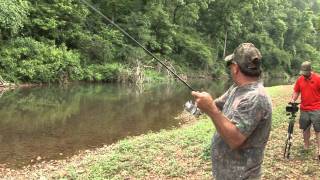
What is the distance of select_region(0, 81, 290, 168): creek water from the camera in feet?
42.9

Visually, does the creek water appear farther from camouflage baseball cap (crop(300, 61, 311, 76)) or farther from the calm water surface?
camouflage baseball cap (crop(300, 61, 311, 76))

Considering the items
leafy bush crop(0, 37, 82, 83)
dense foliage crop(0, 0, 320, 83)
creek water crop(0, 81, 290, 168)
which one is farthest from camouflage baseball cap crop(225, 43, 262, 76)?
leafy bush crop(0, 37, 82, 83)

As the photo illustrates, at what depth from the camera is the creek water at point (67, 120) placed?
42.9 ft

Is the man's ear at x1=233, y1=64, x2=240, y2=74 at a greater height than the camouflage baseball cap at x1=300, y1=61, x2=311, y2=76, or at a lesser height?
greater

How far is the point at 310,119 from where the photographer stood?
30.6ft

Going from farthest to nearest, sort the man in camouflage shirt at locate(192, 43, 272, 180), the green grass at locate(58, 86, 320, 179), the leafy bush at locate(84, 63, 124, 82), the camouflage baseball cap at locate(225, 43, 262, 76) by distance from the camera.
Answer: the leafy bush at locate(84, 63, 124, 82) → the green grass at locate(58, 86, 320, 179) → the camouflage baseball cap at locate(225, 43, 262, 76) → the man in camouflage shirt at locate(192, 43, 272, 180)

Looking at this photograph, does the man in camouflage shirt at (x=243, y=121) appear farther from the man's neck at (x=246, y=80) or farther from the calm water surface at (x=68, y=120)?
the calm water surface at (x=68, y=120)

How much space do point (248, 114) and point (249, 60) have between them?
43 cm

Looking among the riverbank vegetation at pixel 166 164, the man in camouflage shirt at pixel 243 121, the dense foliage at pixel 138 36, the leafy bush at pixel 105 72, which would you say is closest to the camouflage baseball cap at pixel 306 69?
the riverbank vegetation at pixel 166 164

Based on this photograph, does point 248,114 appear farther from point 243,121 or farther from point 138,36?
point 138,36

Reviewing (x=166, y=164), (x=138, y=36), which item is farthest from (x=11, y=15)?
(x=166, y=164)

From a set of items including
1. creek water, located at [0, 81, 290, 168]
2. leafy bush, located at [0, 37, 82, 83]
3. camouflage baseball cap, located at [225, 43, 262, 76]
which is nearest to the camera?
camouflage baseball cap, located at [225, 43, 262, 76]

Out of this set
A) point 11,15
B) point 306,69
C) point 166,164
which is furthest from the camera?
point 11,15

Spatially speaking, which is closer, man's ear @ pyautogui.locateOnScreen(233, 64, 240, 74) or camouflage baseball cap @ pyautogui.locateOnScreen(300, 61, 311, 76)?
man's ear @ pyautogui.locateOnScreen(233, 64, 240, 74)
